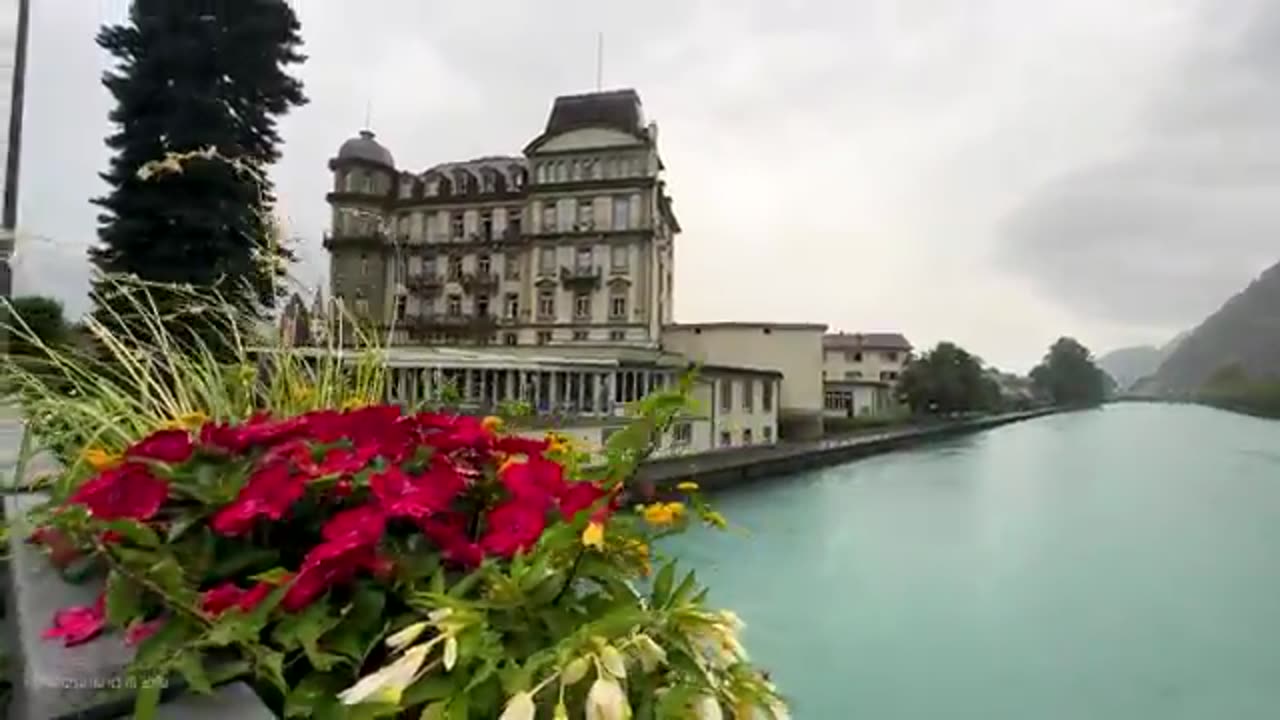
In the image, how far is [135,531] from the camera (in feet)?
1.49

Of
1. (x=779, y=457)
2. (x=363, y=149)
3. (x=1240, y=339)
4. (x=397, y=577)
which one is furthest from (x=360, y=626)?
(x=779, y=457)

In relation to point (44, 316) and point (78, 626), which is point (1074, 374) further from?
point (78, 626)

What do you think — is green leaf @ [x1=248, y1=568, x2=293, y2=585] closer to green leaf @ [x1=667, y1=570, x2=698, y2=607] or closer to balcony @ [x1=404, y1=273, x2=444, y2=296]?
green leaf @ [x1=667, y1=570, x2=698, y2=607]

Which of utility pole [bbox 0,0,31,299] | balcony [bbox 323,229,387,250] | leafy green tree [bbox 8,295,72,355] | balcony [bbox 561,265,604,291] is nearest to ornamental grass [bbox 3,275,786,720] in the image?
leafy green tree [bbox 8,295,72,355]

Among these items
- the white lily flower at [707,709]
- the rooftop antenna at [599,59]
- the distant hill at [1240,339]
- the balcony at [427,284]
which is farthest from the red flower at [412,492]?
the distant hill at [1240,339]

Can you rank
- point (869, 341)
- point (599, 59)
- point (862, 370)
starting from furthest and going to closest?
point (869, 341) → point (862, 370) → point (599, 59)

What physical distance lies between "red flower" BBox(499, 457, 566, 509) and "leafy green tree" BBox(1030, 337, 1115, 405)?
1717cm

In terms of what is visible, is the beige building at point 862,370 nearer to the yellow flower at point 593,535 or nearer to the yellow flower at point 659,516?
the yellow flower at point 659,516

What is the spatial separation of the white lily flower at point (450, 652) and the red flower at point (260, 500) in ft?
0.54

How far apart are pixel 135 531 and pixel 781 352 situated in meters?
10.1

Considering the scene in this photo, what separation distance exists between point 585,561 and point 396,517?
150 mm

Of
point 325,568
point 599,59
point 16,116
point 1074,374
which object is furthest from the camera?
point 1074,374

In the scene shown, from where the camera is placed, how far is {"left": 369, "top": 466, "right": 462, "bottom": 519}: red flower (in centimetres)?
46

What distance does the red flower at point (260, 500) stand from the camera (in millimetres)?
454
